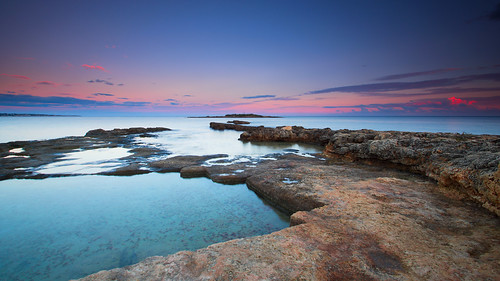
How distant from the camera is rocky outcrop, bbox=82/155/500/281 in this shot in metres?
3.17

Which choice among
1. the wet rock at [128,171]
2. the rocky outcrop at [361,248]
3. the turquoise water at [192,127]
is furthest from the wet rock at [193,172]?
the turquoise water at [192,127]

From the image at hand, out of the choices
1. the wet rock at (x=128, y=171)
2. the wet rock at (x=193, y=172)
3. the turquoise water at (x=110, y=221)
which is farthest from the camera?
the wet rock at (x=128, y=171)

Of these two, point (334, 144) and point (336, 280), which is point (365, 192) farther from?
point (334, 144)

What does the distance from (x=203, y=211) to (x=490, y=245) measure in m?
6.81

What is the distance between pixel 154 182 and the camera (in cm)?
1048

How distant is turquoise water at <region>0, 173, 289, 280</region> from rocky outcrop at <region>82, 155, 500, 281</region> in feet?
7.04

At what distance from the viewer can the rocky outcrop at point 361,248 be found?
3.17 m

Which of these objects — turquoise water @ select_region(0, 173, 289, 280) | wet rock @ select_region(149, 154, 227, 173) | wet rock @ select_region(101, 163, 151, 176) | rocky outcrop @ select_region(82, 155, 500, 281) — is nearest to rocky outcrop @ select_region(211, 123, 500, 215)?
rocky outcrop @ select_region(82, 155, 500, 281)

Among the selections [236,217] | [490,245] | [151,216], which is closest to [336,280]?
[490,245]

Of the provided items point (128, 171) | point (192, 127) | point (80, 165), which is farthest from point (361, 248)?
point (192, 127)

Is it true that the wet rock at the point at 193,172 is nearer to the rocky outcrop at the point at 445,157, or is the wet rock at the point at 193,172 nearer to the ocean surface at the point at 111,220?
the ocean surface at the point at 111,220

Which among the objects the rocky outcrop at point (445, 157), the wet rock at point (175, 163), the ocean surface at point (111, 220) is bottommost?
the ocean surface at point (111, 220)

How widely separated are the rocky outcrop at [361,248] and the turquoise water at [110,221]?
2.15m

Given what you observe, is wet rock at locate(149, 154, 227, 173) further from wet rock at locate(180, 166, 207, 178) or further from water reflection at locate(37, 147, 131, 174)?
water reflection at locate(37, 147, 131, 174)
